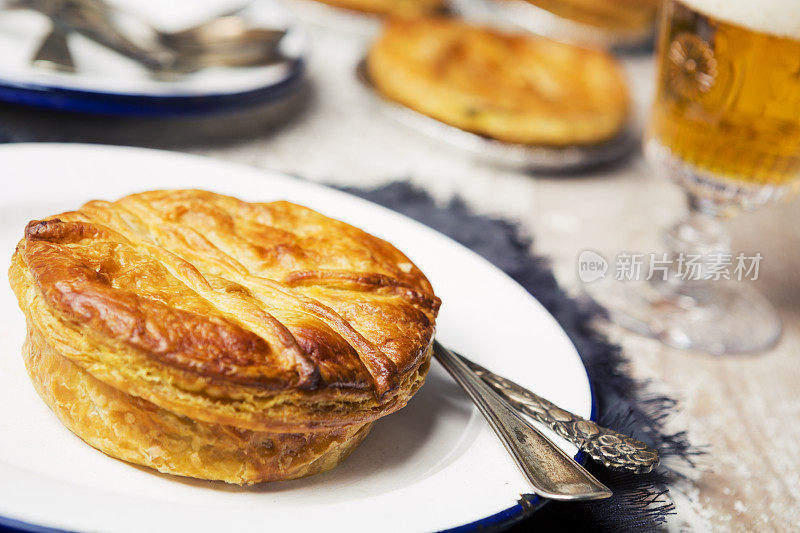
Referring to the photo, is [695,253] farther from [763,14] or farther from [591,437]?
[591,437]

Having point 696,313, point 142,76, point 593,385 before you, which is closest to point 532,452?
point 593,385

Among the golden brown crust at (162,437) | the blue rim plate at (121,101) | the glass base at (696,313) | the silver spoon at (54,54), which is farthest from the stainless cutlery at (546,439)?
the silver spoon at (54,54)

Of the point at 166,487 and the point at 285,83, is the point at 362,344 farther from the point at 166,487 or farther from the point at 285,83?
the point at 285,83

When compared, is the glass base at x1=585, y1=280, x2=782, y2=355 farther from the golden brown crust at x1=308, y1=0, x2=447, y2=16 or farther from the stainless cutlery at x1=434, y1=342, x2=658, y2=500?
the golden brown crust at x1=308, y1=0, x2=447, y2=16

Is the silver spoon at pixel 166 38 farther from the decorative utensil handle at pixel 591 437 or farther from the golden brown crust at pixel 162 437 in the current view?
the decorative utensil handle at pixel 591 437

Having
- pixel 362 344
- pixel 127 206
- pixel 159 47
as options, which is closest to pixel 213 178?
pixel 127 206

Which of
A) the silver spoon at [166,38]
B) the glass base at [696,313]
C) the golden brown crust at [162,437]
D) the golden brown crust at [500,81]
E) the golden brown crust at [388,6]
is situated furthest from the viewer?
the golden brown crust at [388,6]

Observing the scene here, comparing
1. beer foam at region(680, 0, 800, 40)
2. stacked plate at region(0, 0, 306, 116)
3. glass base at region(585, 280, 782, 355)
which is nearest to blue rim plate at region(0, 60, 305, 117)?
stacked plate at region(0, 0, 306, 116)
